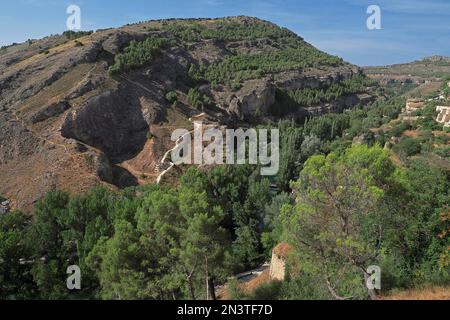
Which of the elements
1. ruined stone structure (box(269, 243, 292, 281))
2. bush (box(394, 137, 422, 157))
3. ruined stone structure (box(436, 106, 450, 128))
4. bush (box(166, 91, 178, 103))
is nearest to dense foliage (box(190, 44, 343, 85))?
bush (box(166, 91, 178, 103))

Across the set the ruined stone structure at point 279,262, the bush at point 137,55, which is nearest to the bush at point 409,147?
the ruined stone structure at point 279,262

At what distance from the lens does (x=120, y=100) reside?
5988cm

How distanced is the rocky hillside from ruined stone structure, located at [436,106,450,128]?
100 feet

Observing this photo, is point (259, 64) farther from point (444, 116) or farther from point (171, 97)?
point (444, 116)

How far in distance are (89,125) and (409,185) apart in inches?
1817

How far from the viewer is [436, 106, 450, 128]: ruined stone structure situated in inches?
2122

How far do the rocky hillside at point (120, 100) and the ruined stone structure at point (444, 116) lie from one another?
1201 inches

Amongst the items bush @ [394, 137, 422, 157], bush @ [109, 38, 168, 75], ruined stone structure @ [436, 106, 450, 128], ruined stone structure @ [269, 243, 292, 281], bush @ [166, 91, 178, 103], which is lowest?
ruined stone structure @ [269, 243, 292, 281]

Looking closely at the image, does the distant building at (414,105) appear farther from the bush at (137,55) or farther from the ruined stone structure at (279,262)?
the ruined stone structure at (279,262)

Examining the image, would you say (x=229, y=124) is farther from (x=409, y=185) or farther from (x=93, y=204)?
(x=409, y=185)

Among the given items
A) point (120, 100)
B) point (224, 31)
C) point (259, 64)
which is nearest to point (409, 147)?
point (120, 100)

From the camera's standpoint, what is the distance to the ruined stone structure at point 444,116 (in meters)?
53.9

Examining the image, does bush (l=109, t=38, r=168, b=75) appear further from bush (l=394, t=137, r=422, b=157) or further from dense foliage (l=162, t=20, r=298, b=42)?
bush (l=394, t=137, r=422, b=157)
